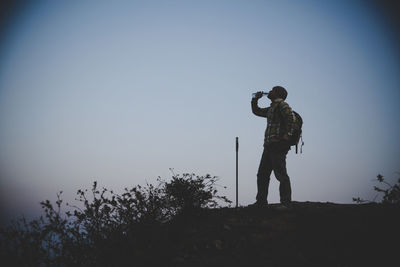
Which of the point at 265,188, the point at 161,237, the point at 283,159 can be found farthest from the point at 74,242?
the point at 283,159

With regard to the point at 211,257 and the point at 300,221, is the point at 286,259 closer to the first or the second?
the point at 211,257

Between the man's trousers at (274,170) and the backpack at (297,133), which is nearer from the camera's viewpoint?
the man's trousers at (274,170)

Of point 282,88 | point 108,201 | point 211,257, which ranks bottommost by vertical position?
point 211,257

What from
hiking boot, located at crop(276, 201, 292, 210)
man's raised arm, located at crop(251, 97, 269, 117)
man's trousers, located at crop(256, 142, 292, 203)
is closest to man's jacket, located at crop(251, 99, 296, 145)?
man's trousers, located at crop(256, 142, 292, 203)

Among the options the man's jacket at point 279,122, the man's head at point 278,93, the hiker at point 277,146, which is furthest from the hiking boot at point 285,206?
the man's head at point 278,93

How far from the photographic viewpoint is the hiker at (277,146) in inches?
178

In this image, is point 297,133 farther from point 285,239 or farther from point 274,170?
point 285,239

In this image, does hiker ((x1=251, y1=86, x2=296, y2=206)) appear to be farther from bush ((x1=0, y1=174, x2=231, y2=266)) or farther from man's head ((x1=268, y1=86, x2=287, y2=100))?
bush ((x1=0, y1=174, x2=231, y2=266))

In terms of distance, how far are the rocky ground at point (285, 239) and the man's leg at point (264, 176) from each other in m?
0.38

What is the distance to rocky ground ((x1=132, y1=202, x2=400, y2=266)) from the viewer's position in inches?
119

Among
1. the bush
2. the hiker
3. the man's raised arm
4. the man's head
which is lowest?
the bush

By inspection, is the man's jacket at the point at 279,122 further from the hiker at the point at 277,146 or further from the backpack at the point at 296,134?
the backpack at the point at 296,134

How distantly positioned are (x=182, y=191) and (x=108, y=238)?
6.60 feet

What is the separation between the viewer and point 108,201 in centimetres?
413
